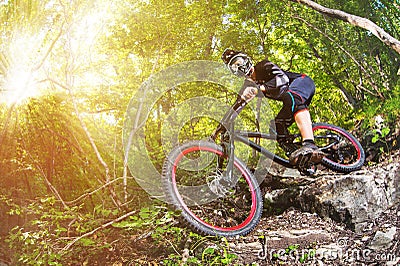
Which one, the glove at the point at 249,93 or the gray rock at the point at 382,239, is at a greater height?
the glove at the point at 249,93

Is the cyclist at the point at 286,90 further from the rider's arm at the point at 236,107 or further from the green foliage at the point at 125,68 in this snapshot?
the green foliage at the point at 125,68

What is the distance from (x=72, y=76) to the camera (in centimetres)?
210

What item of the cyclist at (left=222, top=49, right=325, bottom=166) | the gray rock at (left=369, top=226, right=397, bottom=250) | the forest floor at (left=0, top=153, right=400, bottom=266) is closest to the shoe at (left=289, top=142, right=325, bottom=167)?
the cyclist at (left=222, top=49, right=325, bottom=166)

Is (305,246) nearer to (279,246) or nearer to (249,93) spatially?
(279,246)

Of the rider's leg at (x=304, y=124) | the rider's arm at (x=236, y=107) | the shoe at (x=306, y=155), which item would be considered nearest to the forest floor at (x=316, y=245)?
the shoe at (x=306, y=155)

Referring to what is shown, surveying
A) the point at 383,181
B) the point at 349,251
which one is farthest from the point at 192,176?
the point at 383,181

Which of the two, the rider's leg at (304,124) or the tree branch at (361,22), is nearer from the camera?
the rider's leg at (304,124)

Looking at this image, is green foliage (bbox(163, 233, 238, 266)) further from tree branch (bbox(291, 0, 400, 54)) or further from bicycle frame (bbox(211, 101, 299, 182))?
tree branch (bbox(291, 0, 400, 54))

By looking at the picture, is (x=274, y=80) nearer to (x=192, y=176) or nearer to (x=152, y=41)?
(x=192, y=176)

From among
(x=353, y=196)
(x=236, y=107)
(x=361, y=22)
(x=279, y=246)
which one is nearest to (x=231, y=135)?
(x=236, y=107)

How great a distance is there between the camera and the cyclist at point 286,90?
1690mm

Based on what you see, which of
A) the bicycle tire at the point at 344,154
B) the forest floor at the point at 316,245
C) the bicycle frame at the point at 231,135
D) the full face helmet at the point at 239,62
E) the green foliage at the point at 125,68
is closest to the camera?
the forest floor at the point at 316,245

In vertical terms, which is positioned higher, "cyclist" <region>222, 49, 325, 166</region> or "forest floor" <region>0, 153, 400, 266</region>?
"cyclist" <region>222, 49, 325, 166</region>

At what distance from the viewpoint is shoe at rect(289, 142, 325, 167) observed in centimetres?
167
